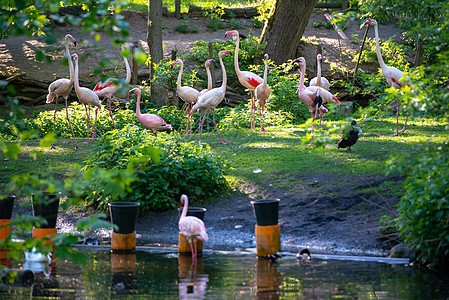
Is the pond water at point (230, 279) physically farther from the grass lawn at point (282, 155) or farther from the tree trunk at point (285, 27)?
the tree trunk at point (285, 27)

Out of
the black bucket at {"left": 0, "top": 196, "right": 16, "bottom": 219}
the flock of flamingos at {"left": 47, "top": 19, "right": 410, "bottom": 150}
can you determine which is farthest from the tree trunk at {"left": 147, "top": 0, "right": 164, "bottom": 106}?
the black bucket at {"left": 0, "top": 196, "right": 16, "bottom": 219}

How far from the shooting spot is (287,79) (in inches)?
650

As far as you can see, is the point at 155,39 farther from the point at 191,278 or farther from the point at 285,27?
the point at 191,278

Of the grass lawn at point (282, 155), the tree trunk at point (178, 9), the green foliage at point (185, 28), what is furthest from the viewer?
the tree trunk at point (178, 9)

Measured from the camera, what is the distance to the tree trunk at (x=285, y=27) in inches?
687

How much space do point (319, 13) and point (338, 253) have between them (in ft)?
70.8

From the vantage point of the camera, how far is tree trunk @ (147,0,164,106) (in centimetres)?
1658

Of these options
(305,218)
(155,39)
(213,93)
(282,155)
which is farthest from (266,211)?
(155,39)

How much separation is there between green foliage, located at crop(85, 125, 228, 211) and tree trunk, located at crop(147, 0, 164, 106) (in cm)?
774

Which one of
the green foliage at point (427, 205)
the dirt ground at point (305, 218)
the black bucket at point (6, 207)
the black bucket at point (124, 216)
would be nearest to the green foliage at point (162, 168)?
the dirt ground at point (305, 218)

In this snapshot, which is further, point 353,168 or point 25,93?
point 25,93

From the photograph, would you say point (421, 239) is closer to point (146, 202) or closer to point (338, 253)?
point (338, 253)

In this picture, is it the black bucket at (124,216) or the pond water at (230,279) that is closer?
the pond water at (230,279)

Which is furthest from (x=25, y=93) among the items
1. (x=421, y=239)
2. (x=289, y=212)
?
(x=421, y=239)
